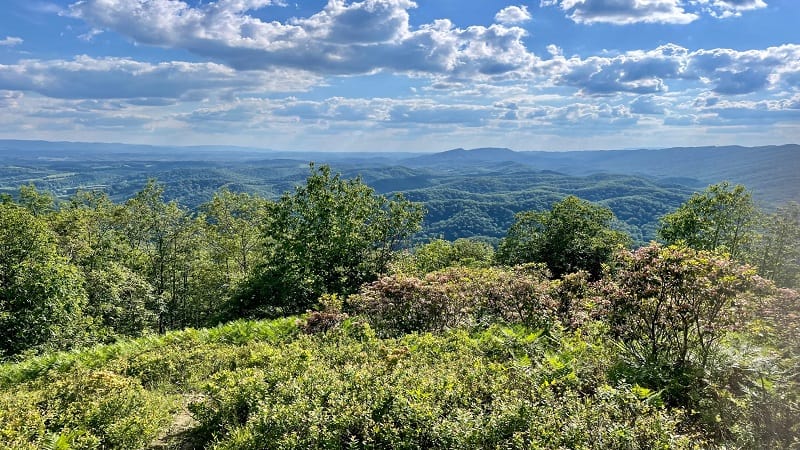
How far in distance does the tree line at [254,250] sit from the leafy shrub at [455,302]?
5.89 feet

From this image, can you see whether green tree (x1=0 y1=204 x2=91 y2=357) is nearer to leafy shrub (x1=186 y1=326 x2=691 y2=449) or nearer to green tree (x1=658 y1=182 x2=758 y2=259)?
leafy shrub (x1=186 y1=326 x2=691 y2=449)

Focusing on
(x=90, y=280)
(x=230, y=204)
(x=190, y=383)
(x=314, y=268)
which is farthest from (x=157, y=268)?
(x=190, y=383)

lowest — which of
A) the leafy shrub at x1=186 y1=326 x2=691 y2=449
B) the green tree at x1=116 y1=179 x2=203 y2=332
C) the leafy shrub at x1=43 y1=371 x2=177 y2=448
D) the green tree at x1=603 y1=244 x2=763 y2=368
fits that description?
the green tree at x1=116 y1=179 x2=203 y2=332

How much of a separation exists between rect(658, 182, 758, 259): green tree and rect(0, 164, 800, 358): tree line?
88 millimetres

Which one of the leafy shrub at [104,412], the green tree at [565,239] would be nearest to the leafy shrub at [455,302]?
the leafy shrub at [104,412]

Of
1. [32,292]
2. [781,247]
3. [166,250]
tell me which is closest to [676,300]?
[32,292]

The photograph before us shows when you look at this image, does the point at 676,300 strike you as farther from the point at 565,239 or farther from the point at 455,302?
the point at 565,239

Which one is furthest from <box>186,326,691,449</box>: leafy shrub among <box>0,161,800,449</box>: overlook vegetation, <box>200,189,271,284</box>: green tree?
<box>200,189,271,284</box>: green tree

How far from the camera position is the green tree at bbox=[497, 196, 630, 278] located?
25172mm

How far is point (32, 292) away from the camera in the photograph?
18.0m

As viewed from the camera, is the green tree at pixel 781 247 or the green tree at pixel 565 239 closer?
the green tree at pixel 565 239

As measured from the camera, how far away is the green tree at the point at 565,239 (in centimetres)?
2517

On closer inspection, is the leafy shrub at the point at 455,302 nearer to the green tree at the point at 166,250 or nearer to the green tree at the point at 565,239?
the green tree at the point at 565,239

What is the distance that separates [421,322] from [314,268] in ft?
36.1
